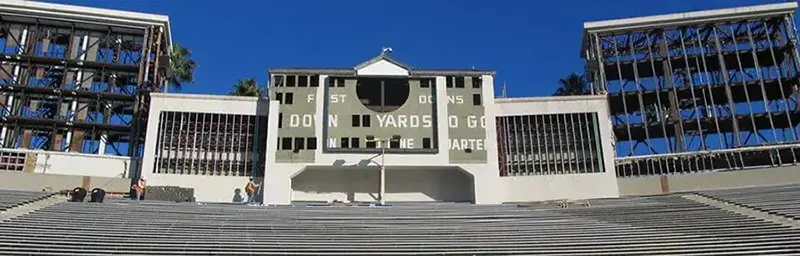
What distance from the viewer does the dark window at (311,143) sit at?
26.7 meters

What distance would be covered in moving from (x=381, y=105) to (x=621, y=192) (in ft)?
32.9

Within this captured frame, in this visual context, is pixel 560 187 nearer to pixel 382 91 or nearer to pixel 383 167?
pixel 383 167

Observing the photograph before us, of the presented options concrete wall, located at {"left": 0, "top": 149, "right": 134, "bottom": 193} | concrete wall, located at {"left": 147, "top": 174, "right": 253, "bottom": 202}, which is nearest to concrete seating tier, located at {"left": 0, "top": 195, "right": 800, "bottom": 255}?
concrete wall, located at {"left": 147, "top": 174, "right": 253, "bottom": 202}

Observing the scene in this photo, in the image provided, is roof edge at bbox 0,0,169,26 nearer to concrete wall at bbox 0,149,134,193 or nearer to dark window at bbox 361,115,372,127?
concrete wall at bbox 0,149,134,193

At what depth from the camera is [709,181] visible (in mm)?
27031

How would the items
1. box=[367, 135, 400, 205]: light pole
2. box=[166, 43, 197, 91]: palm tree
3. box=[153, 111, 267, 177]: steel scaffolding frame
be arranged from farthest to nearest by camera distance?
box=[166, 43, 197, 91]: palm tree → box=[153, 111, 267, 177]: steel scaffolding frame → box=[367, 135, 400, 205]: light pole

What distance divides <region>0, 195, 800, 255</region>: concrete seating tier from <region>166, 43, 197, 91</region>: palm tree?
16.6 meters

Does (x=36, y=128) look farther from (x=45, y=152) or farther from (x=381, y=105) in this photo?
(x=381, y=105)

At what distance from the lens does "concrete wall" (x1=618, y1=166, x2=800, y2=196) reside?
87.1ft

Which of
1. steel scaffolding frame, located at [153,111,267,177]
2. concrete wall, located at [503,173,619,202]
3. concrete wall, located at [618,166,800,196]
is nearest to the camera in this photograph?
concrete wall, located at [618,166,800,196]

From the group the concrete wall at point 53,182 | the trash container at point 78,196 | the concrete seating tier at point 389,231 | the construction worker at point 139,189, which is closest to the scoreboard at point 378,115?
the construction worker at point 139,189

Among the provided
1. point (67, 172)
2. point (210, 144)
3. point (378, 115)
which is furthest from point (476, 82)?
point (67, 172)

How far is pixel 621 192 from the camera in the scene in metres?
27.3

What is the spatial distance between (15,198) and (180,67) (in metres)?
18.3
